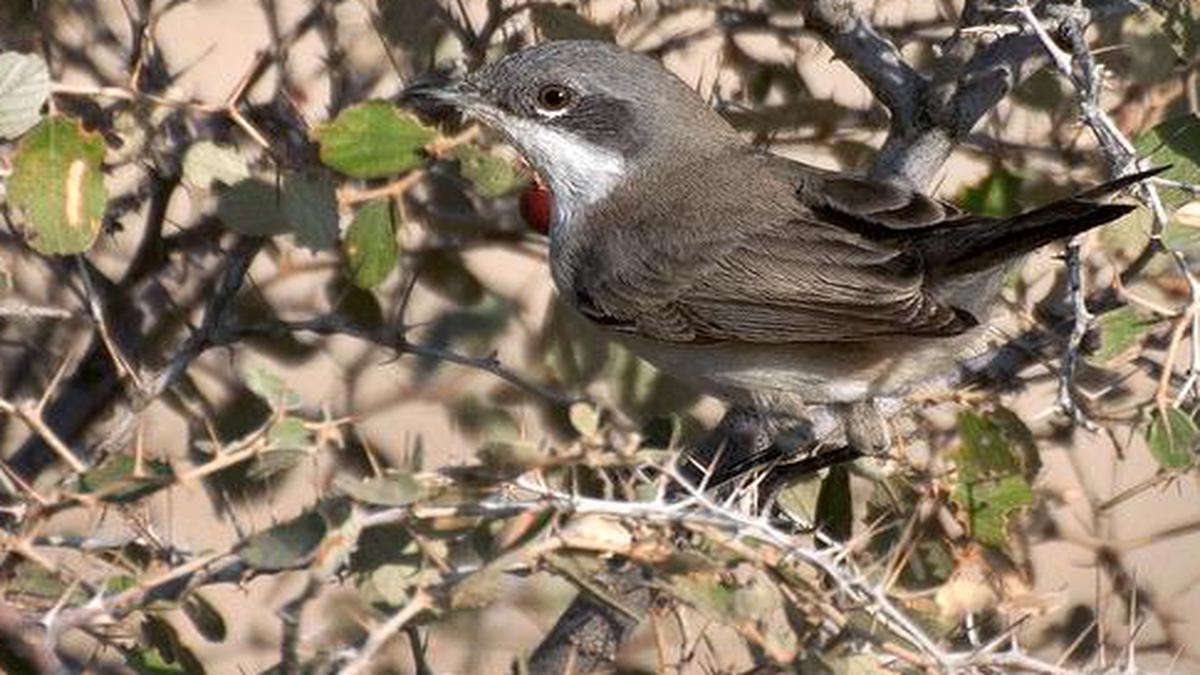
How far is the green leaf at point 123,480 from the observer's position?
2451 millimetres

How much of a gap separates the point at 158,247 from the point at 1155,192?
2.03 metres

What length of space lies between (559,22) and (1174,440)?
5.11ft

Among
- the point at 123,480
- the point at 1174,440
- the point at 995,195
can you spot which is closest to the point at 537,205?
the point at 995,195

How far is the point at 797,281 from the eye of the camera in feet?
13.6

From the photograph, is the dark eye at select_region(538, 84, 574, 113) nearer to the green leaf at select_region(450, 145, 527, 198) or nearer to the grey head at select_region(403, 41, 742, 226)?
the grey head at select_region(403, 41, 742, 226)

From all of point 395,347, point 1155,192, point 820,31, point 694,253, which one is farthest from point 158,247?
point 1155,192

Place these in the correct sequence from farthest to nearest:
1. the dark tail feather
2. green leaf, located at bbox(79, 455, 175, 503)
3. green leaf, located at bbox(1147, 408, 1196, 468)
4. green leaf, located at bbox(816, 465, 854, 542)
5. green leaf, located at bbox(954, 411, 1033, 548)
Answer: green leaf, located at bbox(816, 465, 854, 542)
green leaf, located at bbox(954, 411, 1033, 548)
the dark tail feather
green leaf, located at bbox(1147, 408, 1196, 468)
green leaf, located at bbox(79, 455, 175, 503)

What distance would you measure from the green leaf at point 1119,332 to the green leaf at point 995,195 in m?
0.85

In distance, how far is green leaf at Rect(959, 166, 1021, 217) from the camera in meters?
4.21

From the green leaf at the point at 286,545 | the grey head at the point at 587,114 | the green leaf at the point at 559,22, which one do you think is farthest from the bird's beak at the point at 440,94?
the green leaf at the point at 286,545

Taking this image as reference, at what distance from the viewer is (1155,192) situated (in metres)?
3.16

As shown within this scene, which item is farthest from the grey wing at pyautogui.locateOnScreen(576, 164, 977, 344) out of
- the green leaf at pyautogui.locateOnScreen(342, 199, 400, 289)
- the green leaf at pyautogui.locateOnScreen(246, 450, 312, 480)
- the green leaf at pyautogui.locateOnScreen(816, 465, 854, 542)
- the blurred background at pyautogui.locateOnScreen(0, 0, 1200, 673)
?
the green leaf at pyautogui.locateOnScreen(246, 450, 312, 480)

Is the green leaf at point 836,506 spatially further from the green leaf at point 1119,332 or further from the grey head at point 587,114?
the grey head at point 587,114

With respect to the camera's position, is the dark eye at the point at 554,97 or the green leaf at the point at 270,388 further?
the dark eye at the point at 554,97
